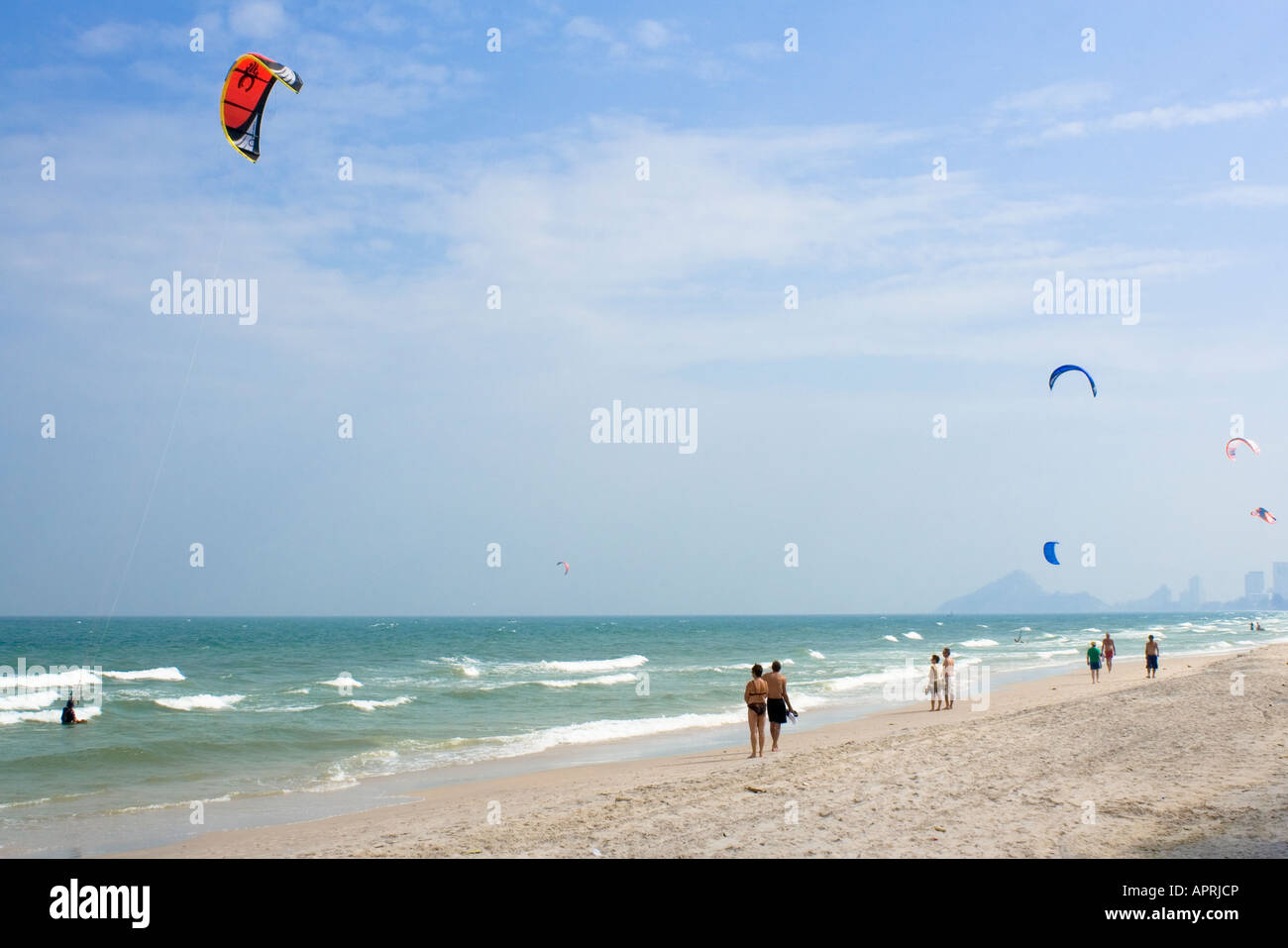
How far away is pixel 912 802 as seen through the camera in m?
8.51

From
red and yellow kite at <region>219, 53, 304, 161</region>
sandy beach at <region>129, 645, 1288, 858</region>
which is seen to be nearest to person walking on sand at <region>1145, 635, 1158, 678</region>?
sandy beach at <region>129, 645, 1288, 858</region>

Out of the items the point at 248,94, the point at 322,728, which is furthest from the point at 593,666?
the point at 248,94

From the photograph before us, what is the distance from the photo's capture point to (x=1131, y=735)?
456 inches

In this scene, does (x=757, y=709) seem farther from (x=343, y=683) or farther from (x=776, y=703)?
(x=343, y=683)

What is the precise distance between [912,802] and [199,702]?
22.3 metres

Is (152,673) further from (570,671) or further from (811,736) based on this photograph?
(811,736)

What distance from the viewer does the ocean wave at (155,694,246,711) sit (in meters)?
23.9

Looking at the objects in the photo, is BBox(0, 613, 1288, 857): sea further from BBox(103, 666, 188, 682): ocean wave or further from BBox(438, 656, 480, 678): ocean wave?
BBox(438, 656, 480, 678): ocean wave

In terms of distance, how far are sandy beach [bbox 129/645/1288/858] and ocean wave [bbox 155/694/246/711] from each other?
13.9 m

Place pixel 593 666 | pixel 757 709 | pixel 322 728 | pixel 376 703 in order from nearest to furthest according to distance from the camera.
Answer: pixel 757 709, pixel 322 728, pixel 376 703, pixel 593 666
